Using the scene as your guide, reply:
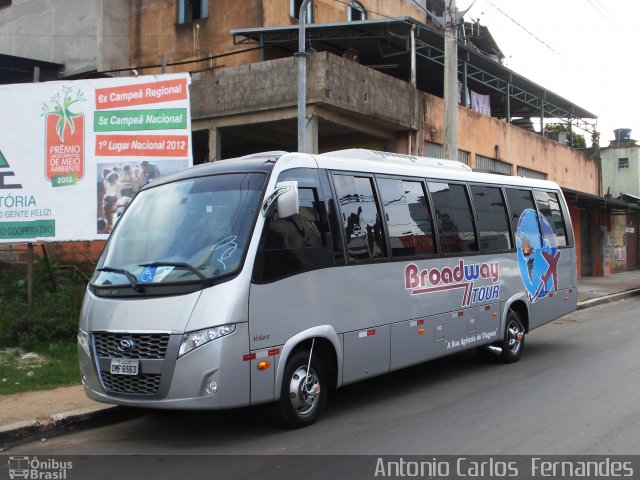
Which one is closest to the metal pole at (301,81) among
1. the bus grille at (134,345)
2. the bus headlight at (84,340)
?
the bus headlight at (84,340)

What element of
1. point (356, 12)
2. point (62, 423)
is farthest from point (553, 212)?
point (356, 12)

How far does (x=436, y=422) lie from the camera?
632cm

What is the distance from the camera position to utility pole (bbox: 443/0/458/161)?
13.6 metres

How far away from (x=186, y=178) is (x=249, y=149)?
1515cm

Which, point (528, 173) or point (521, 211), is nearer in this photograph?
point (521, 211)

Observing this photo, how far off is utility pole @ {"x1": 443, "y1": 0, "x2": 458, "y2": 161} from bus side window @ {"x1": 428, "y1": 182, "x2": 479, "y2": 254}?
4.78 m

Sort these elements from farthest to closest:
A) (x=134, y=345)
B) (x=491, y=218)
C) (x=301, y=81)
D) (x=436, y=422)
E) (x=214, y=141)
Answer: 1. (x=214, y=141)
2. (x=301, y=81)
3. (x=491, y=218)
4. (x=436, y=422)
5. (x=134, y=345)

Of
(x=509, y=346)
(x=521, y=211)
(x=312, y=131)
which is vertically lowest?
(x=509, y=346)

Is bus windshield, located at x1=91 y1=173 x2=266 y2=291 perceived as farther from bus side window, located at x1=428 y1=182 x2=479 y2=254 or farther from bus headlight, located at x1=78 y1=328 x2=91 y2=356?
bus side window, located at x1=428 y1=182 x2=479 y2=254

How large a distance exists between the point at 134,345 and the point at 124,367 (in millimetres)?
223

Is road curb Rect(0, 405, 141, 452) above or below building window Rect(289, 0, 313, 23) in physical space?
below

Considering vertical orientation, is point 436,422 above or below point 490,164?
below

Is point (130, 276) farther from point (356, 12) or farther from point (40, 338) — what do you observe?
point (356, 12)

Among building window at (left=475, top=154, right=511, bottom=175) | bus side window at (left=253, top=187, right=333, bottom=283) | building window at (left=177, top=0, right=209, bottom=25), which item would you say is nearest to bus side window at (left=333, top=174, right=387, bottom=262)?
bus side window at (left=253, top=187, right=333, bottom=283)
